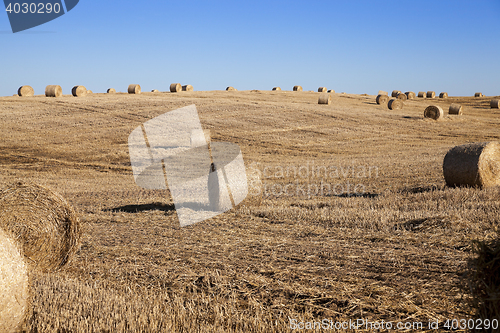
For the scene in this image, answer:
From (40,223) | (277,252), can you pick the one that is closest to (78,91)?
(40,223)

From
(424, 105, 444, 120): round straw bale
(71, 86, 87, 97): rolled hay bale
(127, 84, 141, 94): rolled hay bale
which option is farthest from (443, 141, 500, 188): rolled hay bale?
(127, 84, 141, 94): rolled hay bale

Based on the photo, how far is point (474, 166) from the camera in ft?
33.2

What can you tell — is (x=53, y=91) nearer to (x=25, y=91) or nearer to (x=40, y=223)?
(x=25, y=91)

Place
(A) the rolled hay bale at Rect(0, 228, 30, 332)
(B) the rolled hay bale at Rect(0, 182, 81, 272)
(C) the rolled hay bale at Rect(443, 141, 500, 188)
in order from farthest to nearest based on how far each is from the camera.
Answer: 1. (C) the rolled hay bale at Rect(443, 141, 500, 188)
2. (B) the rolled hay bale at Rect(0, 182, 81, 272)
3. (A) the rolled hay bale at Rect(0, 228, 30, 332)

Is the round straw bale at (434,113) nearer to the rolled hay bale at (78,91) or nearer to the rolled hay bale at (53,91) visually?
the rolled hay bale at (78,91)

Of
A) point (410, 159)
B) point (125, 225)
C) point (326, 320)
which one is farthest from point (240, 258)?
point (410, 159)

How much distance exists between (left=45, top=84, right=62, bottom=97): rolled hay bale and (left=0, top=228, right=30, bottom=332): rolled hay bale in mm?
36952

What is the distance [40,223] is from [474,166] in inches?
375

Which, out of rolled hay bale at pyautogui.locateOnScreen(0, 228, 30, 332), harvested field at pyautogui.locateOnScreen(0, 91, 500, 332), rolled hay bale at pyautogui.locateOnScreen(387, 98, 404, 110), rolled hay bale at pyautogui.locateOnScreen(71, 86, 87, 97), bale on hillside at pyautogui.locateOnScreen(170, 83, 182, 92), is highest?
bale on hillside at pyautogui.locateOnScreen(170, 83, 182, 92)

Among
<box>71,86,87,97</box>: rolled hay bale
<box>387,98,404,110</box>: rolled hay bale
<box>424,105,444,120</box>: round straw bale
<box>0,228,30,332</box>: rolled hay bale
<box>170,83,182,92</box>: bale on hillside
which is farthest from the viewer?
<box>170,83,182,92</box>: bale on hillside

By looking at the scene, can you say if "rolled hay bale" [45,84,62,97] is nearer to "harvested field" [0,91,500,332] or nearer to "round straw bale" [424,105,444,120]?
"harvested field" [0,91,500,332]

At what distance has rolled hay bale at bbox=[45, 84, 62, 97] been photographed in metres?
36.7

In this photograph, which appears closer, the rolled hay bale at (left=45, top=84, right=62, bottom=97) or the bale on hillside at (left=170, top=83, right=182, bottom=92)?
the rolled hay bale at (left=45, top=84, right=62, bottom=97)

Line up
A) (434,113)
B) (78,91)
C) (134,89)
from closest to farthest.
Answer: (434,113)
(78,91)
(134,89)
